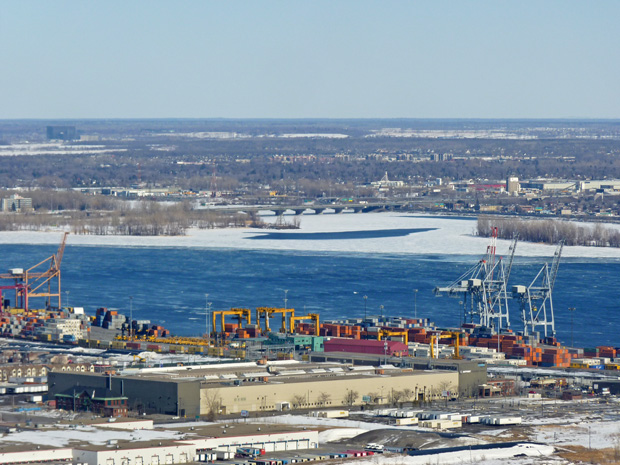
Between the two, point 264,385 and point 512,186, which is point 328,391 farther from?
point 512,186

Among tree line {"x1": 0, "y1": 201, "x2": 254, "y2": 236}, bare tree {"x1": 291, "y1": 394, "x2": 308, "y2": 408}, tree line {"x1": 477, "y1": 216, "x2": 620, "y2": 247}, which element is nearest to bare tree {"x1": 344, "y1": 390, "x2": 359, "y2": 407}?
bare tree {"x1": 291, "y1": 394, "x2": 308, "y2": 408}

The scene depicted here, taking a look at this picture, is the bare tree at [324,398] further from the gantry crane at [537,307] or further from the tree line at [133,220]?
the tree line at [133,220]

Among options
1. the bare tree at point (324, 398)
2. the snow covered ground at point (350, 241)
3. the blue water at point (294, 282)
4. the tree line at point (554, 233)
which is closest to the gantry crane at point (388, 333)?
the blue water at point (294, 282)

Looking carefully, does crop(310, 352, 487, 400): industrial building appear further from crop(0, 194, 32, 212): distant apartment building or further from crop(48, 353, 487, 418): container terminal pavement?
crop(0, 194, 32, 212): distant apartment building

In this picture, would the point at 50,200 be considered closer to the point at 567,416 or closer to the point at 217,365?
the point at 217,365

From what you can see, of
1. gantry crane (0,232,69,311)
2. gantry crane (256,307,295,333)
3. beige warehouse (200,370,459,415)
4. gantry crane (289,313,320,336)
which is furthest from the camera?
gantry crane (0,232,69,311)

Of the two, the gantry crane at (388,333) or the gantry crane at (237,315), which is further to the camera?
the gantry crane at (237,315)
